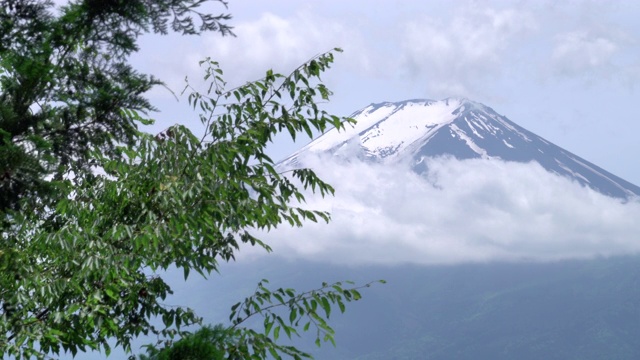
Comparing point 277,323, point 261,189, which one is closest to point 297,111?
point 261,189

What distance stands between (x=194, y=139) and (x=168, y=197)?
892 mm

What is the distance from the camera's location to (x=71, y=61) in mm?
8133

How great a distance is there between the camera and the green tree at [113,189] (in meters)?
7.68

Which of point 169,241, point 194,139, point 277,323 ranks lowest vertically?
point 277,323

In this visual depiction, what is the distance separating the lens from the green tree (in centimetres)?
768

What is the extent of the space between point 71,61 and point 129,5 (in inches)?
33.7

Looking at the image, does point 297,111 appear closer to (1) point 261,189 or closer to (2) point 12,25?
(1) point 261,189

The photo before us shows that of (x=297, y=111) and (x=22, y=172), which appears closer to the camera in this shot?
(x=22, y=172)

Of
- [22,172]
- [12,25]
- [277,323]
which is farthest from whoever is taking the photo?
[277,323]

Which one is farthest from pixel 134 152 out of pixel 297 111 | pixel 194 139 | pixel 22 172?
pixel 22 172

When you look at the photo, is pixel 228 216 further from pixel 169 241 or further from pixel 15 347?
pixel 15 347

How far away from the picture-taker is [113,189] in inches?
368

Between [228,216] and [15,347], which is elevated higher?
[228,216]

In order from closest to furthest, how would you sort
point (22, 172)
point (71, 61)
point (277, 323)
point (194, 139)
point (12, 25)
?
point (22, 172) → point (12, 25) → point (71, 61) → point (277, 323) → point (194, 139)
